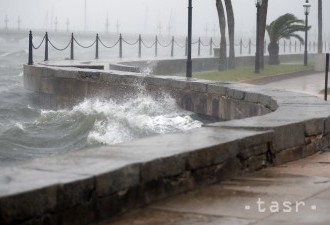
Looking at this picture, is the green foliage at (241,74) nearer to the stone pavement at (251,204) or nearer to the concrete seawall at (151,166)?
the concrete seawall at (151,166)

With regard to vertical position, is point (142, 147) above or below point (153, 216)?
above

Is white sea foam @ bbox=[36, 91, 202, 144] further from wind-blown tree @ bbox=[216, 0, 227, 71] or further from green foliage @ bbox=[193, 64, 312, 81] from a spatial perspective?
wind-blown tree @ bbox=[216, 0, 227, 71]

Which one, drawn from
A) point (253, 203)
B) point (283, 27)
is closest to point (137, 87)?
point (253, 203)

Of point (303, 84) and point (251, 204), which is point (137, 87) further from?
point (251, 204)

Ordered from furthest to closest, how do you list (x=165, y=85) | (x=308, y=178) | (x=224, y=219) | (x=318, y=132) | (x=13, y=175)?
1. (x=165, y=85)
2. (x=318, y=132)
3. (x=308, y=178)
4. (x=224, y=219)
5. (x=13, y=175)

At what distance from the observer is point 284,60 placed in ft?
158

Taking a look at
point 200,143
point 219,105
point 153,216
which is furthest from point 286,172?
point 219,105

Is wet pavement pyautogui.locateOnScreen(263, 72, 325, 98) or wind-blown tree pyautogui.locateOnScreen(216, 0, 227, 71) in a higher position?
wind-blown tree pyautogui.locateOnScreen(216, 0, 227, 71)

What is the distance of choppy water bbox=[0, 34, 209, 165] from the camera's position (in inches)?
613

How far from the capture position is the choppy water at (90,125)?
1558 cm

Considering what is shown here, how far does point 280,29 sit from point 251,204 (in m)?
33.8

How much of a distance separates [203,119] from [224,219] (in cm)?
1040

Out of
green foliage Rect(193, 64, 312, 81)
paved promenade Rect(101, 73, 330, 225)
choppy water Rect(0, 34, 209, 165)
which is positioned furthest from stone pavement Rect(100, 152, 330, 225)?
green foliage Rect(193, 64, 312, 81)

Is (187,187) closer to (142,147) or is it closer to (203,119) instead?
(142,147)
